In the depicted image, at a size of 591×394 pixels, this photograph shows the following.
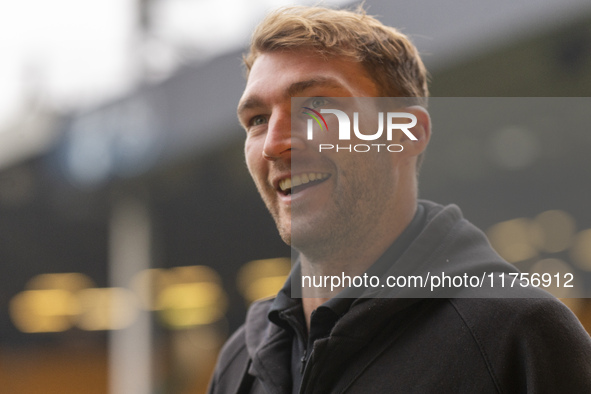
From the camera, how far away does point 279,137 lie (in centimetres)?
132

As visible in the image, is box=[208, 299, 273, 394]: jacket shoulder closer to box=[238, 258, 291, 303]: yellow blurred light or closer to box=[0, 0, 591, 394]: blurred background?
box=[0, 0, 591, 394]: blurred background

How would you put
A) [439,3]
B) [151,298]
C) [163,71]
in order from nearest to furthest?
[439,3]
[163,71]
[151,298]

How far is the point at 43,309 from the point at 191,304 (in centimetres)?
267

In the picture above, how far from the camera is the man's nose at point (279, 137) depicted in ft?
4.31

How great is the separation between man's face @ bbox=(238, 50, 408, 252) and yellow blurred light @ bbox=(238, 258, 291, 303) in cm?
963

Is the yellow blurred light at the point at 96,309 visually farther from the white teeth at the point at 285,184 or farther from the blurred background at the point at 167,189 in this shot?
the white teeth at the point at 285,184

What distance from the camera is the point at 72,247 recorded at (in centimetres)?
1039

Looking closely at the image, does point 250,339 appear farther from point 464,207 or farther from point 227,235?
point 227,235

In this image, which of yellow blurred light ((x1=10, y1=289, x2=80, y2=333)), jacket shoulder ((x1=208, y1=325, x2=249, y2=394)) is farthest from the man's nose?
yellow blurred light ((x1=10, y1=289, x2=80, y2=333))

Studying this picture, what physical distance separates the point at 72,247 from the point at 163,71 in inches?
172

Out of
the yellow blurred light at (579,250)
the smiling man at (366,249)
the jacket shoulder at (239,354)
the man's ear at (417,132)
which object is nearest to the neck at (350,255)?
the smiling man at (366,249)

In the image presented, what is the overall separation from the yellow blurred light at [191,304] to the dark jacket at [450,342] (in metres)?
8.96

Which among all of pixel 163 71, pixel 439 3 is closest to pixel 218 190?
pixel 163 71

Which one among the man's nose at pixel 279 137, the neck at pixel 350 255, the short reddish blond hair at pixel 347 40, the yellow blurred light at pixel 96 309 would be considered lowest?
the neck at pixel 350 255
